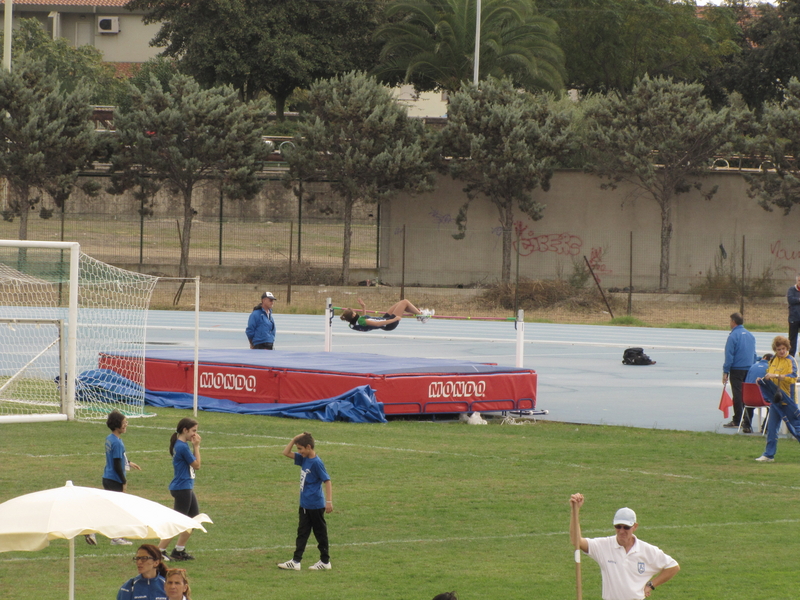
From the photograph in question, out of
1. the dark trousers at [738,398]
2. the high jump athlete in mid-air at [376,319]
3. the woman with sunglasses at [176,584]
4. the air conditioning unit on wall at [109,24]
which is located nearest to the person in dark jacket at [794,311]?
the dark trousers at [738,398]

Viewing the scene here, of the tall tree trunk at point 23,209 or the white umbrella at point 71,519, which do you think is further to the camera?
the tall tree trunk at point 23,209

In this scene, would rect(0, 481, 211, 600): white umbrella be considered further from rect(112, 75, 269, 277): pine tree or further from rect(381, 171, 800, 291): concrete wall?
rect(381, 171, 800, 291): concrete wall

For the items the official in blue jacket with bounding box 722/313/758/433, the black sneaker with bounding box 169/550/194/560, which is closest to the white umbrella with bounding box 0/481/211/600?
the black sneaker with bounding box 169/550/194/560

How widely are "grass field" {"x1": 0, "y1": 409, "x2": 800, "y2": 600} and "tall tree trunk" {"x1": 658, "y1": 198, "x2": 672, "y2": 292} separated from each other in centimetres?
2506

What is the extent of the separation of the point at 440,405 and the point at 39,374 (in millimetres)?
8129

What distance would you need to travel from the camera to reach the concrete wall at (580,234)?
140ft

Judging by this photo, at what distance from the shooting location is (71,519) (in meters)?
6.58

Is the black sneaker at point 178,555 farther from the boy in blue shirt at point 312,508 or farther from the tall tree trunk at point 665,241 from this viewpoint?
the tall tree trunk at point 665,241

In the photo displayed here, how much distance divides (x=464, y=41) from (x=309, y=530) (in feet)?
146

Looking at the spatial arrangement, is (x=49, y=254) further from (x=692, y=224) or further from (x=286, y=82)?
(x=692, y=224)

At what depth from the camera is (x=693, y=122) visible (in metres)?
40.7

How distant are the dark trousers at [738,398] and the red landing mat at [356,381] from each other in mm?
3421

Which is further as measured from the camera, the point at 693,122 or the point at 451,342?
the point at 693,122

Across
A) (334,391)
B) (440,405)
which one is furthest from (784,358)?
(334,391)
